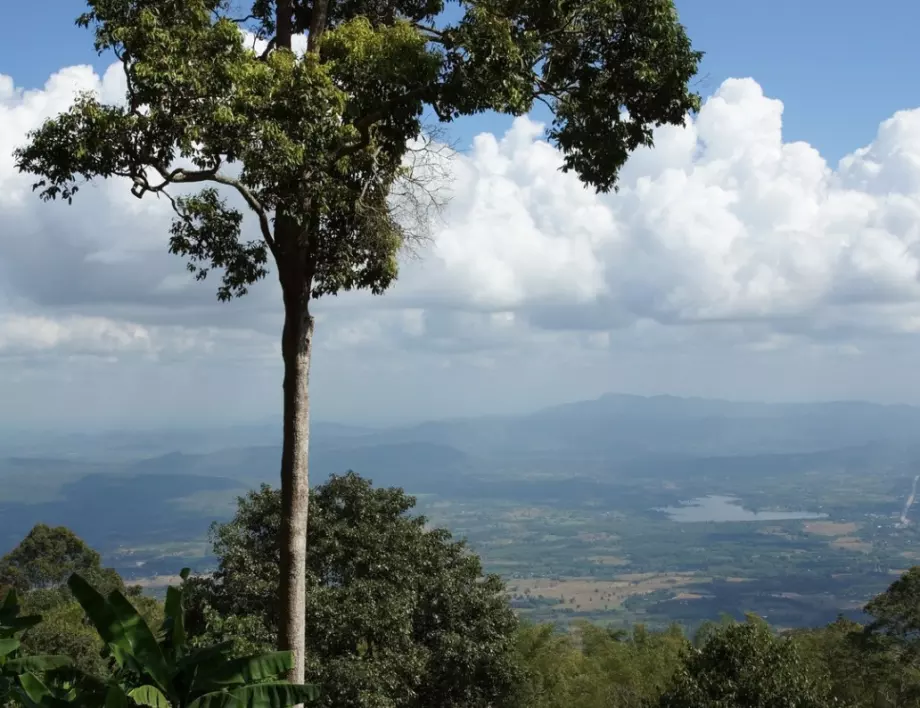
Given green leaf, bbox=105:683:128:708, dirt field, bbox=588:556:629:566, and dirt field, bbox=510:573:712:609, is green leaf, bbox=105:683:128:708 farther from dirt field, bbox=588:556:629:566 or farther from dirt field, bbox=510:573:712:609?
dirt field, bbox=588:556:629:566

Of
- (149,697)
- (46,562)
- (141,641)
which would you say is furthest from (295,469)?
(46,562)

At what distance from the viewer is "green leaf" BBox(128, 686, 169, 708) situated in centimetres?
437

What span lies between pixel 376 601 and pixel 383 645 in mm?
742

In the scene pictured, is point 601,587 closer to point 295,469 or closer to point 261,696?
point 295,469

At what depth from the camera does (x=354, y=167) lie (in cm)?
769

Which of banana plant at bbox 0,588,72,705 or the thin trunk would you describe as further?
the thin trunk

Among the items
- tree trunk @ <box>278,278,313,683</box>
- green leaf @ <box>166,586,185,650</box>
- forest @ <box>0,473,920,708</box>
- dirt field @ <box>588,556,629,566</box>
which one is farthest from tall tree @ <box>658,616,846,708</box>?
dirt field @ <box>588,556,629,566</box>

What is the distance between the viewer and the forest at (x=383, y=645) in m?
4.94

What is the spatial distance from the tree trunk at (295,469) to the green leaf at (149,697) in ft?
9.04

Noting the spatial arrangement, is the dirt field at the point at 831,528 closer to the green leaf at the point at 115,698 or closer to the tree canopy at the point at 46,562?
the tree canopy at the point at 46,562

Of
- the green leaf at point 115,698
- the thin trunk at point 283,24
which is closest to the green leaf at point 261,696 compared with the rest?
the green leaf at point 115,698

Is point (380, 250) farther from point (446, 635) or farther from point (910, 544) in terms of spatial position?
point (910, 544)

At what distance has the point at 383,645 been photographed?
15406 millimetres

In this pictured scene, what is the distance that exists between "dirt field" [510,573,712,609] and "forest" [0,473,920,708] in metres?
101
